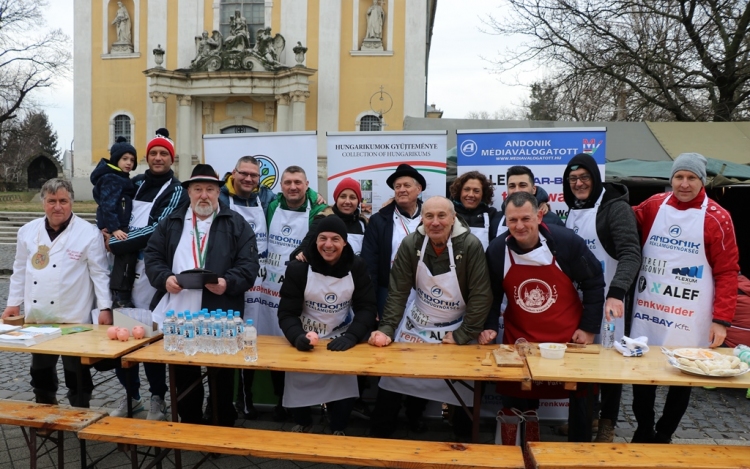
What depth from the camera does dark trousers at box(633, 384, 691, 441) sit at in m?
3.81

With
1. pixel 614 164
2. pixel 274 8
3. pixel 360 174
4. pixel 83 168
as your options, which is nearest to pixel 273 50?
pixel 274 8

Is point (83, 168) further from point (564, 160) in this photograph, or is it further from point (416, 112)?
point (564, 160)

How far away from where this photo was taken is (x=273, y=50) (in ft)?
74.0

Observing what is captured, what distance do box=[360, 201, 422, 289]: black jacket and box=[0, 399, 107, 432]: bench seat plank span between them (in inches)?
81.8

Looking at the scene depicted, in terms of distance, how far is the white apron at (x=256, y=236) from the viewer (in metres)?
4.91

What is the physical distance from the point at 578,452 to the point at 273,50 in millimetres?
21788

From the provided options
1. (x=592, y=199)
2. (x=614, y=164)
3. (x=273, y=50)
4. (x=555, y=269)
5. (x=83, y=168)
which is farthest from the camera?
(x=83, y=168)

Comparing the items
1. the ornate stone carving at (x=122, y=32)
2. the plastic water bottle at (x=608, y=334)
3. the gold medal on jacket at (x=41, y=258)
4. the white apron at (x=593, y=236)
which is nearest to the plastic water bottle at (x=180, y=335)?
the gold medal on jacket at (x=41, y=258)

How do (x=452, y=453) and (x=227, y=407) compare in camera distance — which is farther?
(x=227, y=407)

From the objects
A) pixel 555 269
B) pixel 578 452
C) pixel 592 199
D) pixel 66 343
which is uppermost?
pixel 592 199

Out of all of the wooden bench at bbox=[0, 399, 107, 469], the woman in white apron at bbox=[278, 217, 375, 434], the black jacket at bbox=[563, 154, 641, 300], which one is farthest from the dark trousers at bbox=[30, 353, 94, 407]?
the black jacket at bbox=[563, 154, 641, 300]

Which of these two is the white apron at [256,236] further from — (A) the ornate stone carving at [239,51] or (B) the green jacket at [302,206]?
(A) the ornate stone carving at [239,51]

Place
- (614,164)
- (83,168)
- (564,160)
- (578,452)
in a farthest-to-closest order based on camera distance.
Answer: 1. (83,168)
2. (614,164)
3. (564,160)
4. (578,452)

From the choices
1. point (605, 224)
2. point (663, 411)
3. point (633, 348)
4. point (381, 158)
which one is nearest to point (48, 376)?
point (381, 158)
